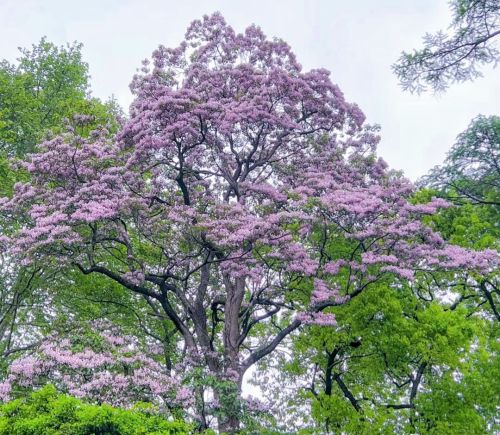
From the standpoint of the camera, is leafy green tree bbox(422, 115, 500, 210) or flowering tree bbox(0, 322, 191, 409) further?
leafy green tree bbox(422, 115, 500, 210)

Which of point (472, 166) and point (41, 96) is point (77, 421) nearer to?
point (472, 166)

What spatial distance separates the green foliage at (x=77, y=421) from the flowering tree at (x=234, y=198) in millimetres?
6721

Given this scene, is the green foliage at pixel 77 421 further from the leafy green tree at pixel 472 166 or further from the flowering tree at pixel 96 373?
the leafy green tree at pixel 472 166

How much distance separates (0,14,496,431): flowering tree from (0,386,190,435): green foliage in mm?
6721

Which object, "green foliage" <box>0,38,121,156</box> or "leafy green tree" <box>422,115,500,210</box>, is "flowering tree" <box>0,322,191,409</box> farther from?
"leafy green tree" <box>422,115,500,210</box>

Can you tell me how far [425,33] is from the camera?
38.7 feet

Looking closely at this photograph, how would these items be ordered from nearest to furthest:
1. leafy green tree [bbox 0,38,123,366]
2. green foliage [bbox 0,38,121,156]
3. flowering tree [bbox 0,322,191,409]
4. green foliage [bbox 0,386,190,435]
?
green foliage [bbox 0,386,190,435] → flowering tree [bbox 0,322,191,409] → leafy green tree [bbox 0,38,123,366] → green foliage [bbox 0,38,121,156]

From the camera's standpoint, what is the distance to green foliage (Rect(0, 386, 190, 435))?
735 centimetres

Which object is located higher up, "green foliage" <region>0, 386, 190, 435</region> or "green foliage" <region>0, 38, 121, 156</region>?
"green foliage" <region>0, 38, 121, 156</region>

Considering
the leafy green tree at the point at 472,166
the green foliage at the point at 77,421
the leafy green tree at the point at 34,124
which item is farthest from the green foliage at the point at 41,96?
the green foliage at the point at 77,421

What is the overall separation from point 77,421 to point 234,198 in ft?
42.8

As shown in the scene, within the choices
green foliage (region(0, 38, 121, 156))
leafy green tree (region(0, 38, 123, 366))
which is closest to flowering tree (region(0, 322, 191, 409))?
leafy green tree (region(0, 38, 123, 366))

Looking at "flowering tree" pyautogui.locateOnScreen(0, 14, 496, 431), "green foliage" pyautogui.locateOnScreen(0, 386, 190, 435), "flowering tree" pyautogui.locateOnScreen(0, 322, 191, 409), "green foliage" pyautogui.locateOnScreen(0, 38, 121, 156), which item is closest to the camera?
"green foliage" pyautogui.locateOnScreen(0, 386, 190, 435)

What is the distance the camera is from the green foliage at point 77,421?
7.35m
